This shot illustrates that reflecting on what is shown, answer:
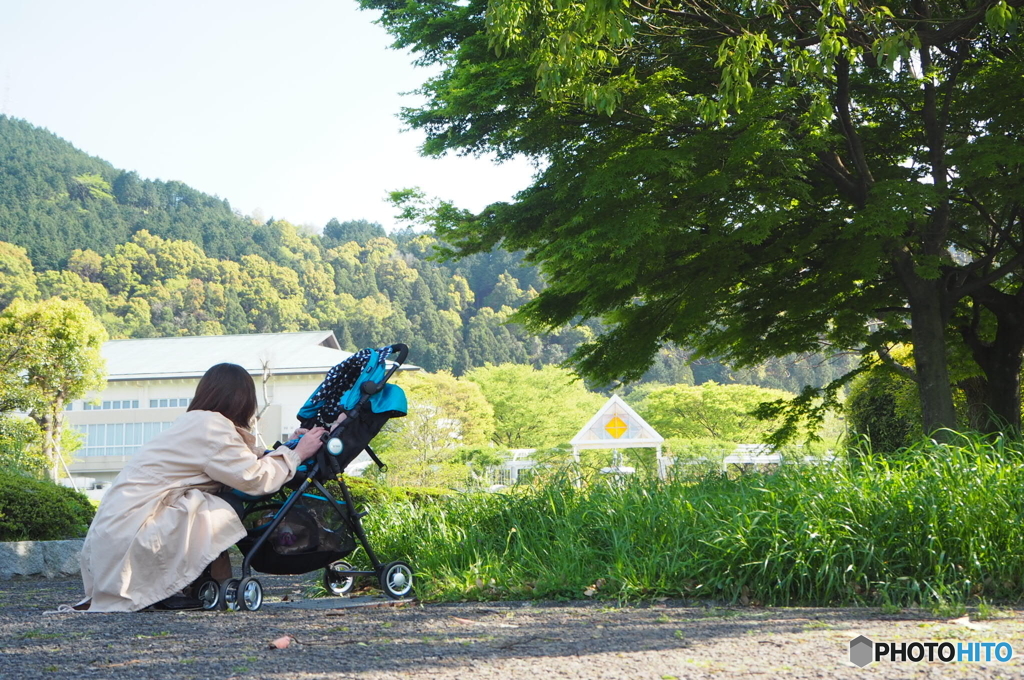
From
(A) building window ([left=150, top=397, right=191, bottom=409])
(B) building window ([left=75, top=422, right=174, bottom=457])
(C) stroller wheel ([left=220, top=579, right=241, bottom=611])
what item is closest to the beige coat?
(C) stroller wheel ([left=220, top=579, right=241, bottom=611])

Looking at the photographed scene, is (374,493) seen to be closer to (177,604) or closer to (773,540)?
(177,604)

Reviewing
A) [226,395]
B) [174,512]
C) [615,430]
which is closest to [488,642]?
[174,512]

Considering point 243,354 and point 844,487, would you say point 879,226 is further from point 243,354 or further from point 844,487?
point 243,354

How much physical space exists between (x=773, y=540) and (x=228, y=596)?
2.71 meters

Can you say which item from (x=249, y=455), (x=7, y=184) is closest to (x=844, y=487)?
(x=249, y=455)

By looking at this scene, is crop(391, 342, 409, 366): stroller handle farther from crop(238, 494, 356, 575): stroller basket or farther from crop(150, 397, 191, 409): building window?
crop(150, 397, 191, 409): building window

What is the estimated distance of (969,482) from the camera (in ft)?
15.3

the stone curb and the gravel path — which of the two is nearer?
the gravel path

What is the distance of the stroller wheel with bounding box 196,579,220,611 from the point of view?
4.20 meters

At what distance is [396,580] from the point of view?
4594 mm

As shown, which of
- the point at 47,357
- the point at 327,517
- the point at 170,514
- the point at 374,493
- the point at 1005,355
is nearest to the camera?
the point at 170,514

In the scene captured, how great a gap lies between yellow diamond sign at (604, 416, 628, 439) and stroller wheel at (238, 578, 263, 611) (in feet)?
96.1

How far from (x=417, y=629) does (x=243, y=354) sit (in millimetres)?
50511

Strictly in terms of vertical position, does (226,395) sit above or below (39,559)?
above
